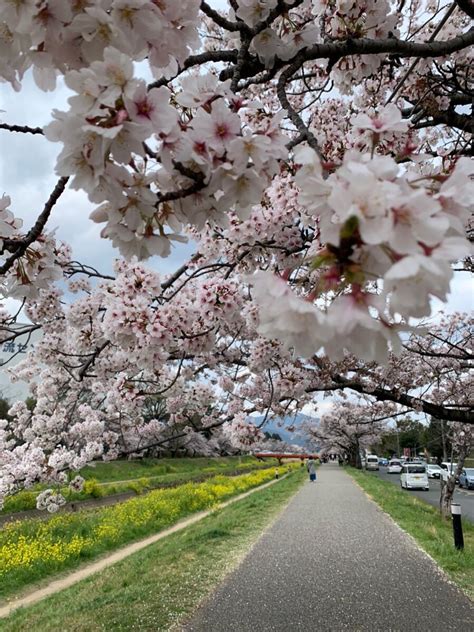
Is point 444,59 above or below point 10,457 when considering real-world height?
above

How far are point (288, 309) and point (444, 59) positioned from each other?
3.91 meters

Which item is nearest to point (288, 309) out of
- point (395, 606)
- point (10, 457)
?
point (395, 606)

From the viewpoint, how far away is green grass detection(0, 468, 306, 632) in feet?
16.8

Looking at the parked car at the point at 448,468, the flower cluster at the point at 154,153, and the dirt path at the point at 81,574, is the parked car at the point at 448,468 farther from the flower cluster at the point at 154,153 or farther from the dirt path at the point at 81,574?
the flower cluster at the point at 154,153

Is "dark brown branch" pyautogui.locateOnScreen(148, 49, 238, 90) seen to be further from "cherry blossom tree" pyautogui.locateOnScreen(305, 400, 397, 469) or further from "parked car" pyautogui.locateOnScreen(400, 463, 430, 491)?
"parked car" pyautogui.locateOnScreen(400, 463, 430, 491)

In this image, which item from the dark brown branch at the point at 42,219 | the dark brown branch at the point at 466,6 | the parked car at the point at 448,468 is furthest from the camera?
the parked car at the point at 448,468

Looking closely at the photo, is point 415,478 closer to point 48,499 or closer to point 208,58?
point 48,499

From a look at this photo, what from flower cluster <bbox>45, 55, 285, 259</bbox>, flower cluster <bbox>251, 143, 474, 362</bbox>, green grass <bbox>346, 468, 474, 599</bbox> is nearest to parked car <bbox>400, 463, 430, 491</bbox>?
green grass <bbox>346, 468, 474, 599</bbox>

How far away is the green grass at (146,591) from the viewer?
512 centimetres

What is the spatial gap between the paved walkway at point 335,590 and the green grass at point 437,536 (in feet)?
0.67

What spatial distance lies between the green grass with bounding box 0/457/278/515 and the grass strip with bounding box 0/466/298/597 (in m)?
1.56

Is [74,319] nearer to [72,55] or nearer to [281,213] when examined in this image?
[281,213]

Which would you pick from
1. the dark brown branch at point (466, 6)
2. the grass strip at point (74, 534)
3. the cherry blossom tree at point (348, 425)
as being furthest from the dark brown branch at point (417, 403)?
the cherry blossom tree at point (348, 425)

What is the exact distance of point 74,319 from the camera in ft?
15.8
